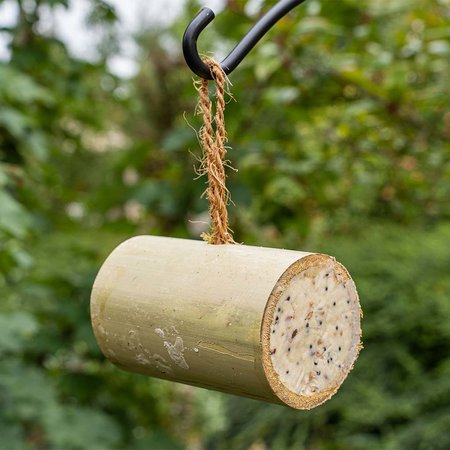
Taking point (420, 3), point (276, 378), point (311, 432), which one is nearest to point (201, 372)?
point (276, 378)

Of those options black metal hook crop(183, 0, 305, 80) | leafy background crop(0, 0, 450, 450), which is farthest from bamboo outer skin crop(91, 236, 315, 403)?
leafy background crop(0, 0, 450, 450)

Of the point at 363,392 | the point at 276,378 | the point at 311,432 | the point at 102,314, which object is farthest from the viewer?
the point at 311,432

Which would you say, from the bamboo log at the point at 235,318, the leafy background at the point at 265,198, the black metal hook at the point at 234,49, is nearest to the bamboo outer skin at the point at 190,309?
the bamboo log at the point at 235,318

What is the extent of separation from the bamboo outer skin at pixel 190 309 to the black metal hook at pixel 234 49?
20 centimetres

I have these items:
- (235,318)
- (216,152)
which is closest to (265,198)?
(216,152)

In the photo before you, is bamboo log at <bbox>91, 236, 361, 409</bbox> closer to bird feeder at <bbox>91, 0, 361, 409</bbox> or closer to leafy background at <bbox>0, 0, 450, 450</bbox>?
bird feeder at <bbox>91, 0, 361, 409</bbox>

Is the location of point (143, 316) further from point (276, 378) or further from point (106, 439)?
point (106, 439)

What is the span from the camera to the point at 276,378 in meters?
0.77

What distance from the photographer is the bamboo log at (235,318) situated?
76 cm

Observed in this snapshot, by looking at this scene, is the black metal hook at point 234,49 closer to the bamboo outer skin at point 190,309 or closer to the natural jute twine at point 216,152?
the natural jute twine at point 216,152

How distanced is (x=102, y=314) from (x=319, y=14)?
1336 millimetres

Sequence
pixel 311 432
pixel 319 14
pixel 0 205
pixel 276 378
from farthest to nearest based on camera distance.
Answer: pixel 311 432, pixel 319 14, pixel 0 205, pixel 276 378

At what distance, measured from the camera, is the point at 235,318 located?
0.76m

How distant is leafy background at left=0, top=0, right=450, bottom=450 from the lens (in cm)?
192
